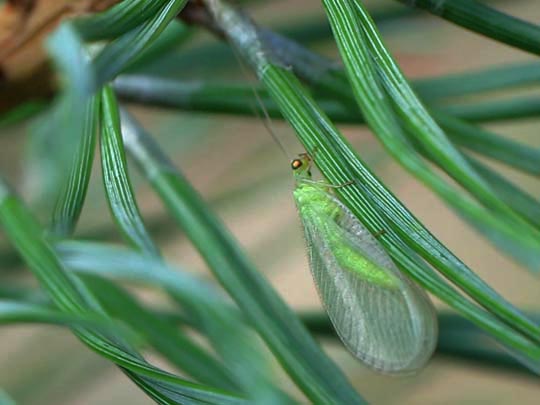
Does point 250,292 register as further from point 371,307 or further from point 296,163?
point 296,163

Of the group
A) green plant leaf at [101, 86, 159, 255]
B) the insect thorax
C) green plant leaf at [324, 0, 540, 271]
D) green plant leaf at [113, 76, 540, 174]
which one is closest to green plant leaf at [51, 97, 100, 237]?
green plant leaf at [101, 86, 159, 255]

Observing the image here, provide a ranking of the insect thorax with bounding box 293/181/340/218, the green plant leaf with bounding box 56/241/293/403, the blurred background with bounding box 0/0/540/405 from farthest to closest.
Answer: the blurred background with bounding box 0/0/540/405, the insect thorax with bounding box 293/181/340/218, the green plant leaf with bounding box 56/241/293/403

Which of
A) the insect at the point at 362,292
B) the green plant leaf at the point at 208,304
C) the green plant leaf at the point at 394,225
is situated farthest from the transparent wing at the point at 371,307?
the green plant leaf at the point at 208,304

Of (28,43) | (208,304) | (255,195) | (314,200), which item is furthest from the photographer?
(255,195)

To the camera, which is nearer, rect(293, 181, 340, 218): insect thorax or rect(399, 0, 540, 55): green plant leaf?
rect(399, 0, 540, 55): green plant leaf

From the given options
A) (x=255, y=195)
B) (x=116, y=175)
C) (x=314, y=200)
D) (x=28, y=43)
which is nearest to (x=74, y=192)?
(x=116, y=175)

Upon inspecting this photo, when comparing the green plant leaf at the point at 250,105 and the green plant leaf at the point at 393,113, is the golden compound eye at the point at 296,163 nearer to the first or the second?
the green plant leaf at the point at 250,105

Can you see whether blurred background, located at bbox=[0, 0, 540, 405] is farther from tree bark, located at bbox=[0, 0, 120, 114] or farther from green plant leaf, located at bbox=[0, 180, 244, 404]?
green plant leaf, located at bbox=[0, 180, 244, 404]

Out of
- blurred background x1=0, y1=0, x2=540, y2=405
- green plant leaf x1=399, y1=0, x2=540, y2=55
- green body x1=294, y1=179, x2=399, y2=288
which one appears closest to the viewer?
green plant leaf x1=399, y1=0, x2=540, y2=55
